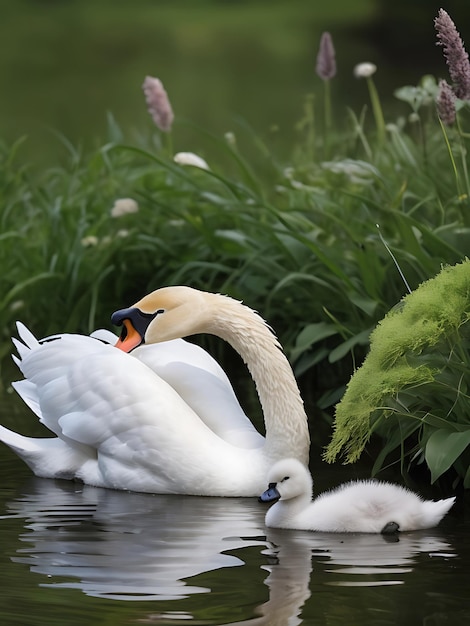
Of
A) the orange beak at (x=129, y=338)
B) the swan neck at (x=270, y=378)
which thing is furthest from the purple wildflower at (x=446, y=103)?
the orange beak at (x=129, y=338)

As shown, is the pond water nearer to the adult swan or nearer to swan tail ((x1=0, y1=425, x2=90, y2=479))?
the adult swan

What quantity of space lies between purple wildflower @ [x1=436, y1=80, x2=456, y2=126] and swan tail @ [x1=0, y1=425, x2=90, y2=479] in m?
2.17

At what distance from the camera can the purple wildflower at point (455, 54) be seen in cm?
598

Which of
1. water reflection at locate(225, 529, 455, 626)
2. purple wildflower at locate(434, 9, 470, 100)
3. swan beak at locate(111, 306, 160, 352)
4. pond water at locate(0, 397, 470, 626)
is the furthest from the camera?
swan beak at locate(111, 306, 160, 352)

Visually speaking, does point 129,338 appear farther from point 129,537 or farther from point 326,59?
point 326,59

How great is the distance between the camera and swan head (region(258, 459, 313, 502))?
Answer: 573 cm

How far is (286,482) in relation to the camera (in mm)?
5754

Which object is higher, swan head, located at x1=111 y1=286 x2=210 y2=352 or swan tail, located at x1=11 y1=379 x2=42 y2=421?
swan head, located at x1=111 y1=286 x2=210 y2=352

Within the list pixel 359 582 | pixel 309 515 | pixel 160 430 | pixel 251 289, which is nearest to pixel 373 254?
pixel 251 289

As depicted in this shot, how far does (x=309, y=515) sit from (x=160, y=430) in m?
1.04

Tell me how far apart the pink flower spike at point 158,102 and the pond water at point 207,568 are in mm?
2805

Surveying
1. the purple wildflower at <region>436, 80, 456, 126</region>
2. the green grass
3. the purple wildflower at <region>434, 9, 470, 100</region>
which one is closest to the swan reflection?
the green grass

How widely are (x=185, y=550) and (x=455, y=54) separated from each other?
221 cm

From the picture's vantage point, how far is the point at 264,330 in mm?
6836
